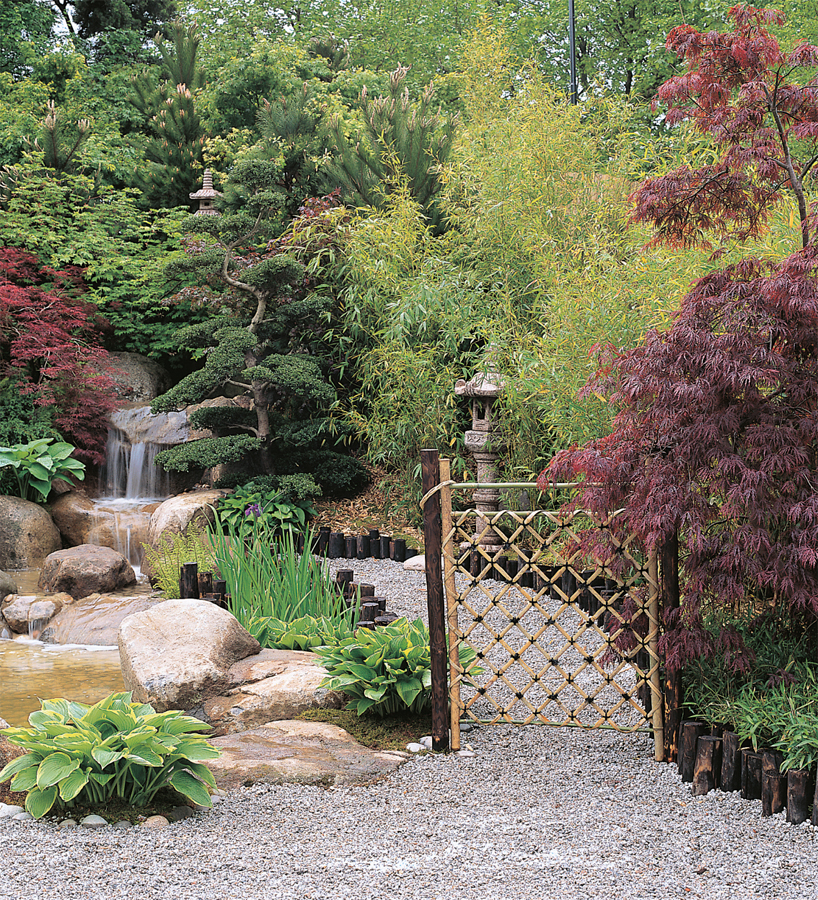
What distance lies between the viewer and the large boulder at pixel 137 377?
9633 millimetres

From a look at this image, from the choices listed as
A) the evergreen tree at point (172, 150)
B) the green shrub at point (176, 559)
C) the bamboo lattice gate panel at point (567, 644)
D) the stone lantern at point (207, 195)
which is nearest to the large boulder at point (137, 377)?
the stone lantern at point (207, 195)

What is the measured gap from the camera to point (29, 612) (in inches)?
229

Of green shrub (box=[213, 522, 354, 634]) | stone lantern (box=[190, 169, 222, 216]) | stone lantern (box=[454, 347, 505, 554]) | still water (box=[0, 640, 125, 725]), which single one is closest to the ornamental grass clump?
green shrub (box=[213, 522, 354, 634])

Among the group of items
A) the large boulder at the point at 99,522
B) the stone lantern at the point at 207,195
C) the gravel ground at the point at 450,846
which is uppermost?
the stone lantern at the point at 207,195

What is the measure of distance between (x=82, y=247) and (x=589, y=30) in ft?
34.7

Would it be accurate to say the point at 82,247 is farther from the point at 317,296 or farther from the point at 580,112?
the point at 580,112

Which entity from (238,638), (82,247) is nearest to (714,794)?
(238,638)

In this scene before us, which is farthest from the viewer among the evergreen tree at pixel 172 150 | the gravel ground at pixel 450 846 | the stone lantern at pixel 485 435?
the evergreen tree at pixel 172 150

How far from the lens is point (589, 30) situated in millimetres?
15500

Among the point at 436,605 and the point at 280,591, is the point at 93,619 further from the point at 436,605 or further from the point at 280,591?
the point at 436,605

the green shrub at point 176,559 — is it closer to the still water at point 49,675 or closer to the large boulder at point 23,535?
the still water at point 49,675

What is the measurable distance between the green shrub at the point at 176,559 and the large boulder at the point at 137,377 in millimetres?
3664

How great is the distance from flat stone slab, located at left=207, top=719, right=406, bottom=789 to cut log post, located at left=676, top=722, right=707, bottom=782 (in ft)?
3.14

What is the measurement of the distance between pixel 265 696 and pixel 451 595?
94 centimetres
